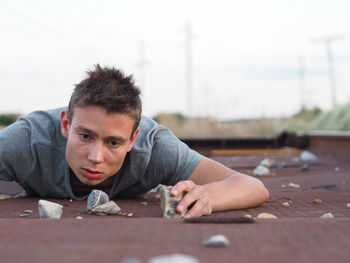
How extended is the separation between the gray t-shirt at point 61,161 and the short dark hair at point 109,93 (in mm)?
268

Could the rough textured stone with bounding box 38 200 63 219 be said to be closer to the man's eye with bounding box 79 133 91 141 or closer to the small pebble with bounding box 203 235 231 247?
the man's eye with bounding box 79 133 91 141

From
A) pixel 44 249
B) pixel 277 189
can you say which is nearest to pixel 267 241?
pixel 44 249

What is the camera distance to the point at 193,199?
7.98 ft

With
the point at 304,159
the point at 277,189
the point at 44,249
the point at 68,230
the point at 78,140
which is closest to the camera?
the point at 44,249

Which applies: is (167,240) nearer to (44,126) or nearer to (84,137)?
(84,137)

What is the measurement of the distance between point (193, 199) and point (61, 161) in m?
0.96

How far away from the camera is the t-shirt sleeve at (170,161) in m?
3.06

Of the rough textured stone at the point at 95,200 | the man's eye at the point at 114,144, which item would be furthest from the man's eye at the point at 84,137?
the rough textured stone at the point at 95,200

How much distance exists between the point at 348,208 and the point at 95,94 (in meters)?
1.35

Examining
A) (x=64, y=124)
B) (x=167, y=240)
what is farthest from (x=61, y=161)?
(x=167, y=240)

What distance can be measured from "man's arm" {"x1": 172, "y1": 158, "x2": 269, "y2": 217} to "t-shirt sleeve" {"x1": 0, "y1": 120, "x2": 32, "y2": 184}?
91 centimetres

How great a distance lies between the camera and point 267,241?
160 cm

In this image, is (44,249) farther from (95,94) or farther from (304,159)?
(304,159)

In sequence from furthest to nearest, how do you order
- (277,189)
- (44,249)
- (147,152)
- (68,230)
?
(277,189) < (147,152) < (68,230) < (44,249)
